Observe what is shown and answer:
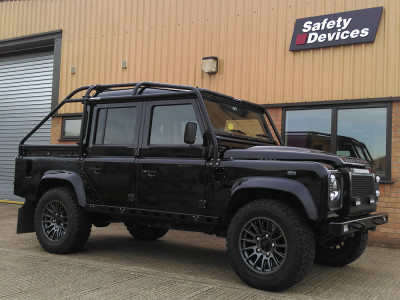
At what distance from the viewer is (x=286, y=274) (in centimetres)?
421

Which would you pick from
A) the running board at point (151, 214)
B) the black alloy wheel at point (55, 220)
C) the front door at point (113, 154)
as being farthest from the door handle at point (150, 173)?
the black alloy wheel at point (55, 220)

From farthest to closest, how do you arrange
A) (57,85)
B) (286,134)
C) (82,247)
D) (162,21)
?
1. (57,85)
2. (162,21)
3. (286,134)
4. (82,247)

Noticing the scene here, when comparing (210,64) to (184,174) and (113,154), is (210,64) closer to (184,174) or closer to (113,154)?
(113,154)

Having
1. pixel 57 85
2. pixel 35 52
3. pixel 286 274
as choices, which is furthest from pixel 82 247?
pixel 35 52

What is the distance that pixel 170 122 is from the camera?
532cm

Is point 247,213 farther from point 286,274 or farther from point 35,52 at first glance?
point 35,52

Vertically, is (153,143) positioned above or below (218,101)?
below

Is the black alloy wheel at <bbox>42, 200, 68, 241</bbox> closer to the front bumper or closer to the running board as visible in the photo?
the running board

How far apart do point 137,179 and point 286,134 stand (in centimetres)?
411

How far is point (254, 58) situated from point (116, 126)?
13.7ft

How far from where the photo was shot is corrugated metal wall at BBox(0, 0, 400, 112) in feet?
25.6

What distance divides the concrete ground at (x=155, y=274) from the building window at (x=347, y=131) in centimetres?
170

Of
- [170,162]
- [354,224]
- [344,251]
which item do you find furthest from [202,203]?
[344,251]

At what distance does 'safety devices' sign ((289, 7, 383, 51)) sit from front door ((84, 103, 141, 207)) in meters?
4.23
